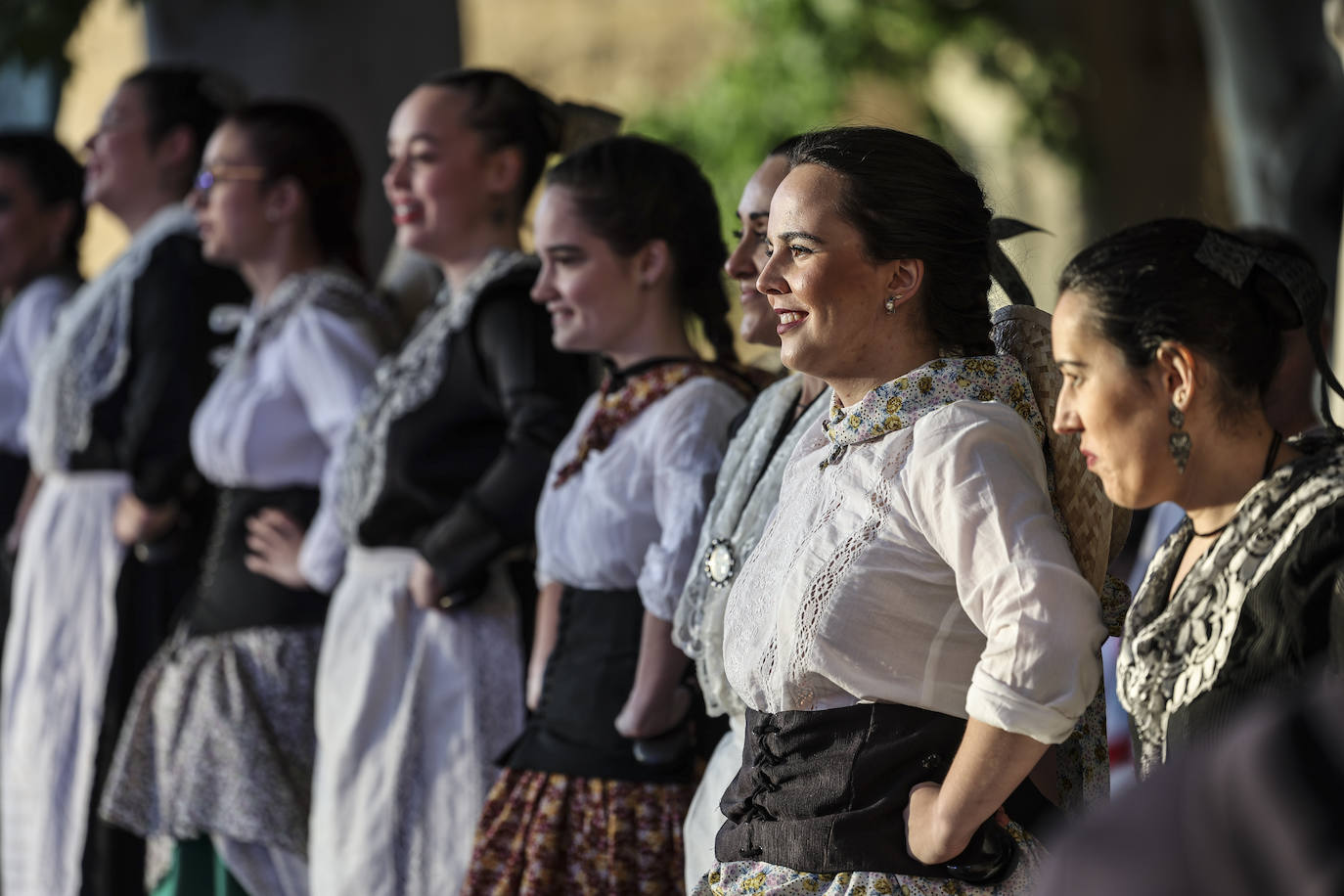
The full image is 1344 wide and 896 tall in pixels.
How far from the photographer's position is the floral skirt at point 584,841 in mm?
2652

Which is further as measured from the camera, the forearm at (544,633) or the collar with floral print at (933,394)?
the forearm at (544,633)

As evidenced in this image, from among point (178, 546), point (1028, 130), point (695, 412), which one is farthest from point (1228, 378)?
point (1028, 130)

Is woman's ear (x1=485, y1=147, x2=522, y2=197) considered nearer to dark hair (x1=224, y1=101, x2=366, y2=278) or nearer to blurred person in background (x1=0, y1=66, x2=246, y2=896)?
dark hair (x1=224, y1=101, x2=366, y2=278)

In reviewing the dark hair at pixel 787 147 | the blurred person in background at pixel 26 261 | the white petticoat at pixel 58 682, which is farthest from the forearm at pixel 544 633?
the blurred person in background at pixel 26 261

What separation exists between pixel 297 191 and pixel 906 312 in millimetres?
2244

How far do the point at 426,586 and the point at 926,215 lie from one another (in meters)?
1.51

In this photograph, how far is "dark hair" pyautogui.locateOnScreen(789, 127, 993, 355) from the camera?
6.58 ft

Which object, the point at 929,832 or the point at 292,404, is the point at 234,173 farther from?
the point at 929,832

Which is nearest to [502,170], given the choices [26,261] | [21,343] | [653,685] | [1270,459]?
[653,685]

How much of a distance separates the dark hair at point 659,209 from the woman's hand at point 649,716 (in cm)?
61

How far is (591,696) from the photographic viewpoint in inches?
109

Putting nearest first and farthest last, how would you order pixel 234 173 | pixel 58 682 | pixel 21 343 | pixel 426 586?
pixel 426 586 < pixel 234 173 < pixel 58 682 < pixel 21 343

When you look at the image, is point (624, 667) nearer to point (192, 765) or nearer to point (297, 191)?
Result: point (192, 765)

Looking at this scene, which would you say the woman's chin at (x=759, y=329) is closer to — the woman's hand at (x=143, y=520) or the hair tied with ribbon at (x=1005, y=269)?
the hair tied with ribbon at (x=1005, y=269)
